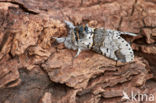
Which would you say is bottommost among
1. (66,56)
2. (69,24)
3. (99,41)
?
(66,56)

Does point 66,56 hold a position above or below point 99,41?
below

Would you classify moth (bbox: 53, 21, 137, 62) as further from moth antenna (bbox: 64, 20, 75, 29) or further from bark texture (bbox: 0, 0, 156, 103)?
bark texture (bbox: 0, 0, 156, 103)

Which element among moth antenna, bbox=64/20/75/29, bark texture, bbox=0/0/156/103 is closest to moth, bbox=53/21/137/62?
moth antenna, bbox=64/20/75/29

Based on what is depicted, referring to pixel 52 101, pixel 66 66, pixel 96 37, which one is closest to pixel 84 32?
pixel 96 37

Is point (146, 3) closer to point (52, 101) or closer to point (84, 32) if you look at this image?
point (84, 32)

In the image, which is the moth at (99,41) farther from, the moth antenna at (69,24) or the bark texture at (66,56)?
the bark texture at (66,56)

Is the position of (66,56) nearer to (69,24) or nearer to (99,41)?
(69,24)

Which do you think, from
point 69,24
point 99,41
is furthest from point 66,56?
point 99,41
